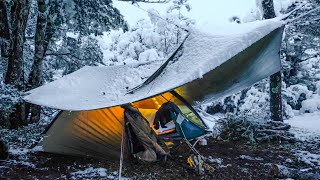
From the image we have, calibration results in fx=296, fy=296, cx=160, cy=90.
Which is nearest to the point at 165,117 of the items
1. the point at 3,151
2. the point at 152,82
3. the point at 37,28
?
the point at 152,82

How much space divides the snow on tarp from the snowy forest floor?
55 centimetres

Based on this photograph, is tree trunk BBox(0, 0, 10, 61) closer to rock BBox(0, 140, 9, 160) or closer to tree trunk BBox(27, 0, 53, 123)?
tree trunk BBox(27, 0, 53, 123)

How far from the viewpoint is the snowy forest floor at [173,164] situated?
3.49 meters

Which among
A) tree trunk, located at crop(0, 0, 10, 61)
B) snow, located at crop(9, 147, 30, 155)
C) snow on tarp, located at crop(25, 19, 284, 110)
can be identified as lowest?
snow, located at crop(9, 147, 30, 155)

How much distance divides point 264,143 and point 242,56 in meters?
2.37

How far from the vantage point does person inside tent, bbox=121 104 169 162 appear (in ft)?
12.5

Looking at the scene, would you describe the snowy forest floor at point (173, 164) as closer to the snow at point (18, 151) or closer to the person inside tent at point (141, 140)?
the snow at point (18, 151)

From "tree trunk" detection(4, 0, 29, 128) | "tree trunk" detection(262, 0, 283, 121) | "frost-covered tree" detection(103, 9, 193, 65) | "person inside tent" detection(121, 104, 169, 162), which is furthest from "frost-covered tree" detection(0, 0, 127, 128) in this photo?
"frost-covered tree" detection(103, 9, 193, 65)

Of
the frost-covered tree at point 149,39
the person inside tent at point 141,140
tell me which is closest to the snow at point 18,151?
the person inside tent at point 141,140

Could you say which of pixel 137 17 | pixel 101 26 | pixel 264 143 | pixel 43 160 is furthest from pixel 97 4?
pixel 137 17

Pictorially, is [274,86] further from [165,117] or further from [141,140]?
[141,140]

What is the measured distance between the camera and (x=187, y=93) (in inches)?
190

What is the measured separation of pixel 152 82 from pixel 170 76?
27 centimetres

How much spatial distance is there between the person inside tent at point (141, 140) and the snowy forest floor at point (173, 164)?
140 millimetres
